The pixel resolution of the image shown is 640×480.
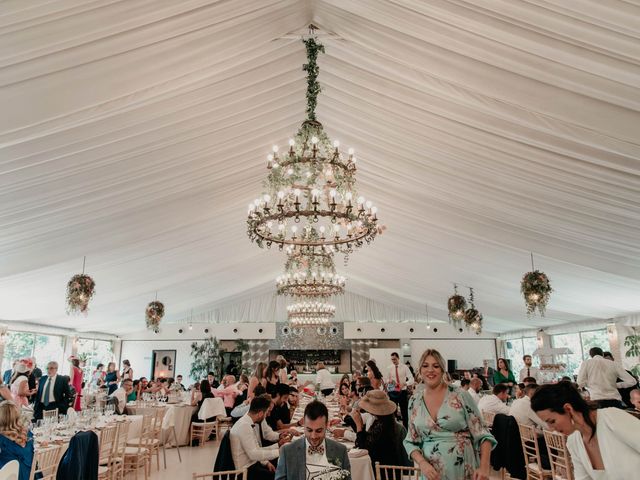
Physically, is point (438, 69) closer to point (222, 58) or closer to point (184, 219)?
point (222, 58)

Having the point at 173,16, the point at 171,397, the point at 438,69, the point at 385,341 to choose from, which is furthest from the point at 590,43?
the point at 385,341

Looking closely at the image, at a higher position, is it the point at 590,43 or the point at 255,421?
the point at 590,43

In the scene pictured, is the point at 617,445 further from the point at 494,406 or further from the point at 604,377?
the point at 494,406

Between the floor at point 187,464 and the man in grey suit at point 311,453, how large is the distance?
5308 mm

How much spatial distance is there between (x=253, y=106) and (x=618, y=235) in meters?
5.63

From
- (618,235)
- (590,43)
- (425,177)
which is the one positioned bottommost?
(618,235)

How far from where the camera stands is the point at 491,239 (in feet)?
29.5

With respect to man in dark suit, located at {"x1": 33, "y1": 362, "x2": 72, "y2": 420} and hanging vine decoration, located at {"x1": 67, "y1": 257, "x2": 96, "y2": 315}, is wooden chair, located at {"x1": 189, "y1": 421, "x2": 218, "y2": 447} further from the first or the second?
hanging vine decoration, located at {"x1": 67, "y1": 257, "x2": 96, "y2": 315}

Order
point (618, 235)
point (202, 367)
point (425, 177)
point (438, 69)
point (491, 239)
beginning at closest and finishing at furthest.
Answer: point (438, 69), point (618, 235), point (425, 177), point (491, 239), point (202, 367)

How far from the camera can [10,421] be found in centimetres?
376

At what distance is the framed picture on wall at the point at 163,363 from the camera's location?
21156 millimetres

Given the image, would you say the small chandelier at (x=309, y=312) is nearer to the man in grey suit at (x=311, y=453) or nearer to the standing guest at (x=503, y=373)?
the standing guest at (x=503, y=373)

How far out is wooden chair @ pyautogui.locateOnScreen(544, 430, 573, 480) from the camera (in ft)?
15.4

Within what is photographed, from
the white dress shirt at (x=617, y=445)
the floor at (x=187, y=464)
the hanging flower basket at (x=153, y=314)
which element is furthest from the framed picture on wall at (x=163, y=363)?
the white dress shirt at (x=617, y=445)
